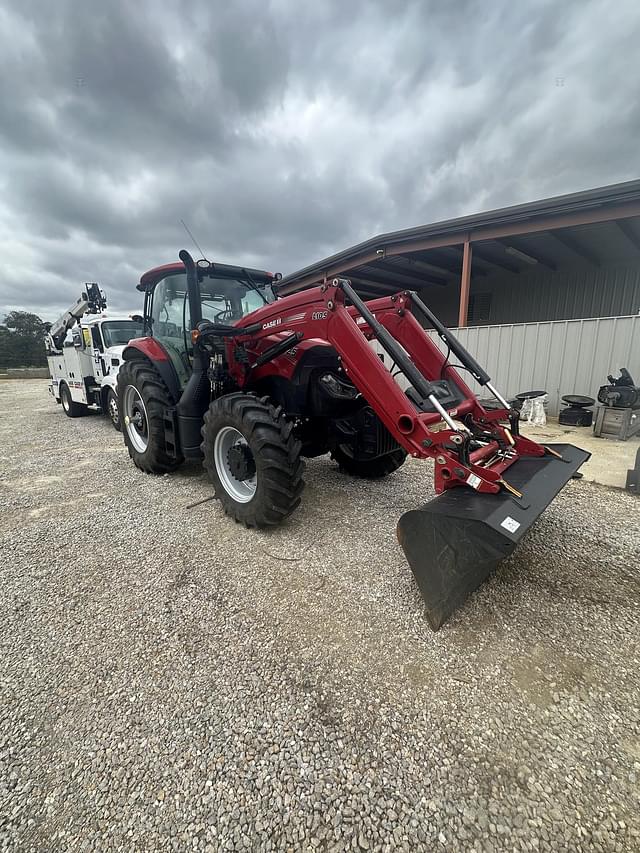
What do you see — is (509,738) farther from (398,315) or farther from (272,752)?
(398,315)

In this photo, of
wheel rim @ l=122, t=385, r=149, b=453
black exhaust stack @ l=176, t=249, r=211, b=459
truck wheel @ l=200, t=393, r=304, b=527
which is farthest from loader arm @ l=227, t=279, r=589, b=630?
wheel rim @ l=122, t=385, r=149, b=453

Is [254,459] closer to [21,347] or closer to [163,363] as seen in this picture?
[163,363]

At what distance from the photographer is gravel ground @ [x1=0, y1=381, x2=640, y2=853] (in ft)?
3.87

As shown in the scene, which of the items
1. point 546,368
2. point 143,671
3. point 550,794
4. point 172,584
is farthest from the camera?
point 546,368

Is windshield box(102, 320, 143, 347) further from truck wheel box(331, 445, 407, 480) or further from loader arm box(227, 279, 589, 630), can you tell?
truck wheel box(331, 445, 407, 480)

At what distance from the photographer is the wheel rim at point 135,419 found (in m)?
4.53

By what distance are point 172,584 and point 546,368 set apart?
8015 millimetres

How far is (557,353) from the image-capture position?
292 inches

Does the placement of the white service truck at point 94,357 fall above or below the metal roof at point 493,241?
below

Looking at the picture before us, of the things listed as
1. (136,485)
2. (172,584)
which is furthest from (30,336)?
(172,584)

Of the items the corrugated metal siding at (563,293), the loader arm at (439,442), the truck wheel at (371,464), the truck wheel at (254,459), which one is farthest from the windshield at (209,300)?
the corrugated metal siding at (563,293)

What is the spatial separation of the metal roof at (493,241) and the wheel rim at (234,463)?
7.71 metres

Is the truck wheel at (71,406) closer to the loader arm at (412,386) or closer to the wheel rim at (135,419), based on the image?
the wheel rim at (135,419)

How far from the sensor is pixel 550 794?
4.02 feet
